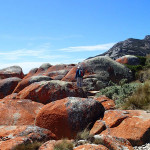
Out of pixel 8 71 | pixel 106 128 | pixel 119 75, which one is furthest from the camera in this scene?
pixel 8 71

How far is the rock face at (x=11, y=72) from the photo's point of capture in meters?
23.8

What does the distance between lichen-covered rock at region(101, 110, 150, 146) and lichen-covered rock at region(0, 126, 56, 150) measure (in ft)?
5.85

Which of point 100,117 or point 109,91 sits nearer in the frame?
point 100,117

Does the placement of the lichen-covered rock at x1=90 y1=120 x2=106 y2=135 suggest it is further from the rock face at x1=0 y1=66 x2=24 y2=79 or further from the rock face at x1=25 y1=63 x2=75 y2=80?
the rock face at x1=0 y1=66 x2=24 y2=79

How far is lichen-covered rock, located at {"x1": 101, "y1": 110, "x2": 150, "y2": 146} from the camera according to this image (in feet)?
18.2

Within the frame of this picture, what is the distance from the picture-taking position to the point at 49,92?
33.0 feet

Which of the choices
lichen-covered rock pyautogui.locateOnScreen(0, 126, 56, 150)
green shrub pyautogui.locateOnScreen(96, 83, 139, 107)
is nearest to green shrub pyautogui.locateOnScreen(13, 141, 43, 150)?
lichen-covered rock pyautogui.locateOnScreen(0, 126, 56, 150)

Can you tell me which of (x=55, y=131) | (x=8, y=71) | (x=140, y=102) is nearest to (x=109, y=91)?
(x=140, y=102)

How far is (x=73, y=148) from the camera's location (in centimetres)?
416

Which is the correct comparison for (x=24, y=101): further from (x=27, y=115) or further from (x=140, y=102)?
(x=140, y=102)

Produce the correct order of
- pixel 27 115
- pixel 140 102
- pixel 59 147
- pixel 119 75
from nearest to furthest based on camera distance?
pixel 59 147 → pixel 27 115 → pixel 140 102 → pixel 119 75

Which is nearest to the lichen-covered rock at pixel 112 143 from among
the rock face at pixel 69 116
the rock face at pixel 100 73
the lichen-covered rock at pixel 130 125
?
the lichen-covered rock at pixel 130 125

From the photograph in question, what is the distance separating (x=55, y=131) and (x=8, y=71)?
64.6 ft

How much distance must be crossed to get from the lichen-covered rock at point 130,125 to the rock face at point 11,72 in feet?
62.8
